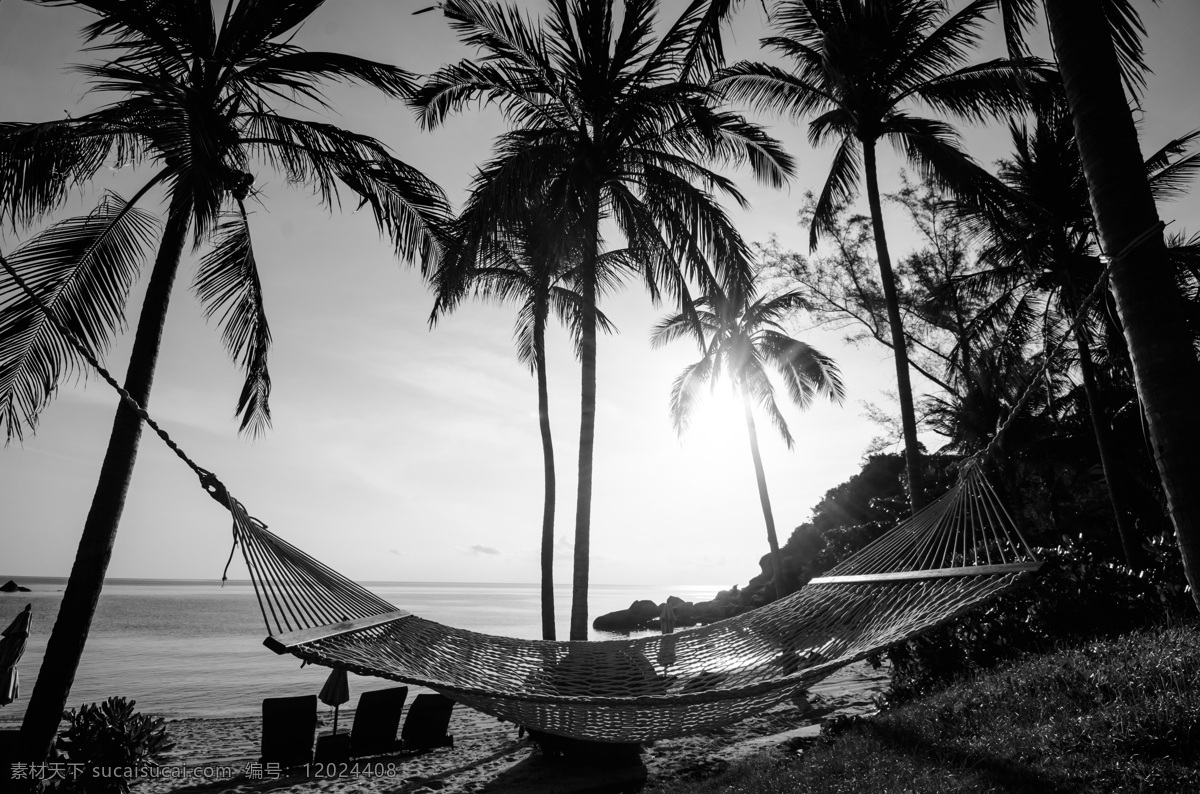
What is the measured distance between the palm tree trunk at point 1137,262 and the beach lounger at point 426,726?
659 centimetres

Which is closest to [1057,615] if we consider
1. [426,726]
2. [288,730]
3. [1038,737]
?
[1038,737]

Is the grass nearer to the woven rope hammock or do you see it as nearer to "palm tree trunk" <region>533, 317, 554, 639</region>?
the woven rope hammock

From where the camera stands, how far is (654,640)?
178 inches

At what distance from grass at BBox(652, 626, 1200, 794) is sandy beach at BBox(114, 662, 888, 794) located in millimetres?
1135

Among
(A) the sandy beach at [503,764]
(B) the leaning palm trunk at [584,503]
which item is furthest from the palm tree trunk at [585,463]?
(A) the sandy beach at [503,764]

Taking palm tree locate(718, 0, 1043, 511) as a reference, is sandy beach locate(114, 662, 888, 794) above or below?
below

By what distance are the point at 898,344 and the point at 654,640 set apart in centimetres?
521

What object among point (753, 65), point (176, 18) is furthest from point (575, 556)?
point (753, 65)

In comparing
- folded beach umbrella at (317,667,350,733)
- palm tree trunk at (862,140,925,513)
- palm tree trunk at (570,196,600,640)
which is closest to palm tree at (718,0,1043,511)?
palm tree trunk at (862,140,925,513)

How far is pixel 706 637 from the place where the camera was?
4.43 metres

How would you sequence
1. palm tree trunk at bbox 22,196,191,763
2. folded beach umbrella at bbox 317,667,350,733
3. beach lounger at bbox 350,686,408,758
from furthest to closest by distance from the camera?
folded beach umbrella at bbox 317,667,350,733, beach lounger at bbox 350,686,408,758, palm tree trunk at bbox 22,196,191,763

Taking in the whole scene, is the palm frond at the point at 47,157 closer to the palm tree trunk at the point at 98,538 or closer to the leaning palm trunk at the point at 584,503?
the palm tree trunk at the point at 98,538

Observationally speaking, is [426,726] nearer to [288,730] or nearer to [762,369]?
[288,730]

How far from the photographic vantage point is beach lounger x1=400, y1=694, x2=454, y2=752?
7.00 meters
